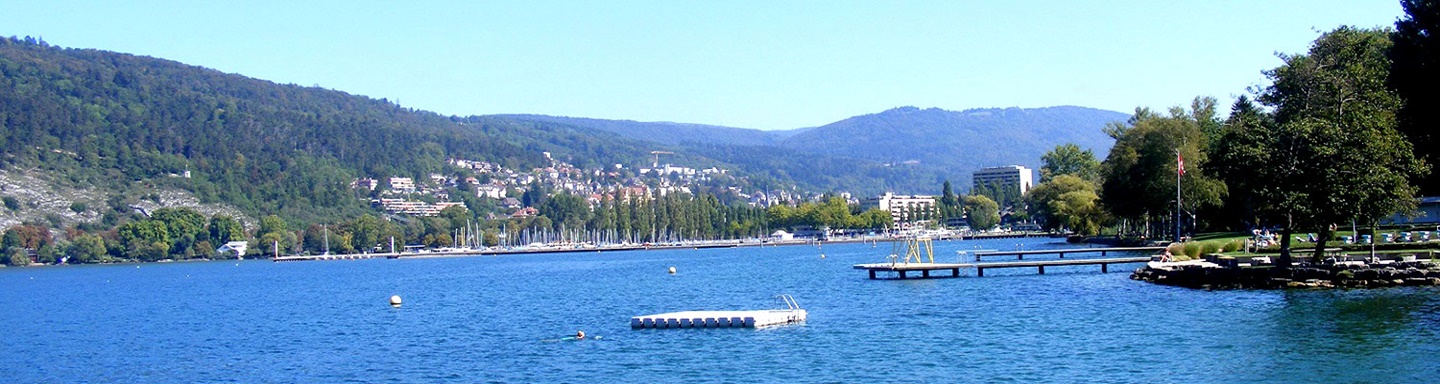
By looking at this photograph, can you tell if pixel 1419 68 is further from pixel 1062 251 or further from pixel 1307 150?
pixel 1062 251

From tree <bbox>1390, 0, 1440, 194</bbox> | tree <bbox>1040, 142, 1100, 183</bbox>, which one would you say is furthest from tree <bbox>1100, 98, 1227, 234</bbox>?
tree <bbox>1040, 142, 1100, 183</bbox>

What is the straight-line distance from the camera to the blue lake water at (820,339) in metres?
34.8

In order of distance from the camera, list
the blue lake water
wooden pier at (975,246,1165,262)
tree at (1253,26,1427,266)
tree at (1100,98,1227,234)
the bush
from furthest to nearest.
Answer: wooden pier at (975,246,1165,262) < tree at (1100,98,1227,234) < the bush < tree at (1253,26,1427,266) < the blue lake water

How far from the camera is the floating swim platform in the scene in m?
47.2

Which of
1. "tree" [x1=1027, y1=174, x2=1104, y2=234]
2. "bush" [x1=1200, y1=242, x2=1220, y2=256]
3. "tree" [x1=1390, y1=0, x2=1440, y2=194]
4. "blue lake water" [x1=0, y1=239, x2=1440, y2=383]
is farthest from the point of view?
"tree" [x1=1027, y1=174, x2=1104, y2=234]

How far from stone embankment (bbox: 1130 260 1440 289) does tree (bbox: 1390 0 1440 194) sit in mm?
12249

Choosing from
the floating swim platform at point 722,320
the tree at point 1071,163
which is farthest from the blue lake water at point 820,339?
the tree at point 1071,163

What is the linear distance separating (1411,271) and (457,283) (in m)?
62.4

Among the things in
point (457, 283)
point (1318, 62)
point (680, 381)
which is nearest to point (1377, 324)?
point (680, 381)

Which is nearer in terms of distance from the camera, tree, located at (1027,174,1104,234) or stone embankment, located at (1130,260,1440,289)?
stone embankment, located at (1130,260,1440,289)

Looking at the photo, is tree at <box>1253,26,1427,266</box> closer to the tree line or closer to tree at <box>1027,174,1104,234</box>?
the tree line

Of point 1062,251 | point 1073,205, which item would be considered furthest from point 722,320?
point 1073,205

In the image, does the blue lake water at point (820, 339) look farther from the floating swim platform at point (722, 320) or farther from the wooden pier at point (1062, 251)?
the wooden pier at point (1062, 251)

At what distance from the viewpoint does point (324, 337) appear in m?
51.0
